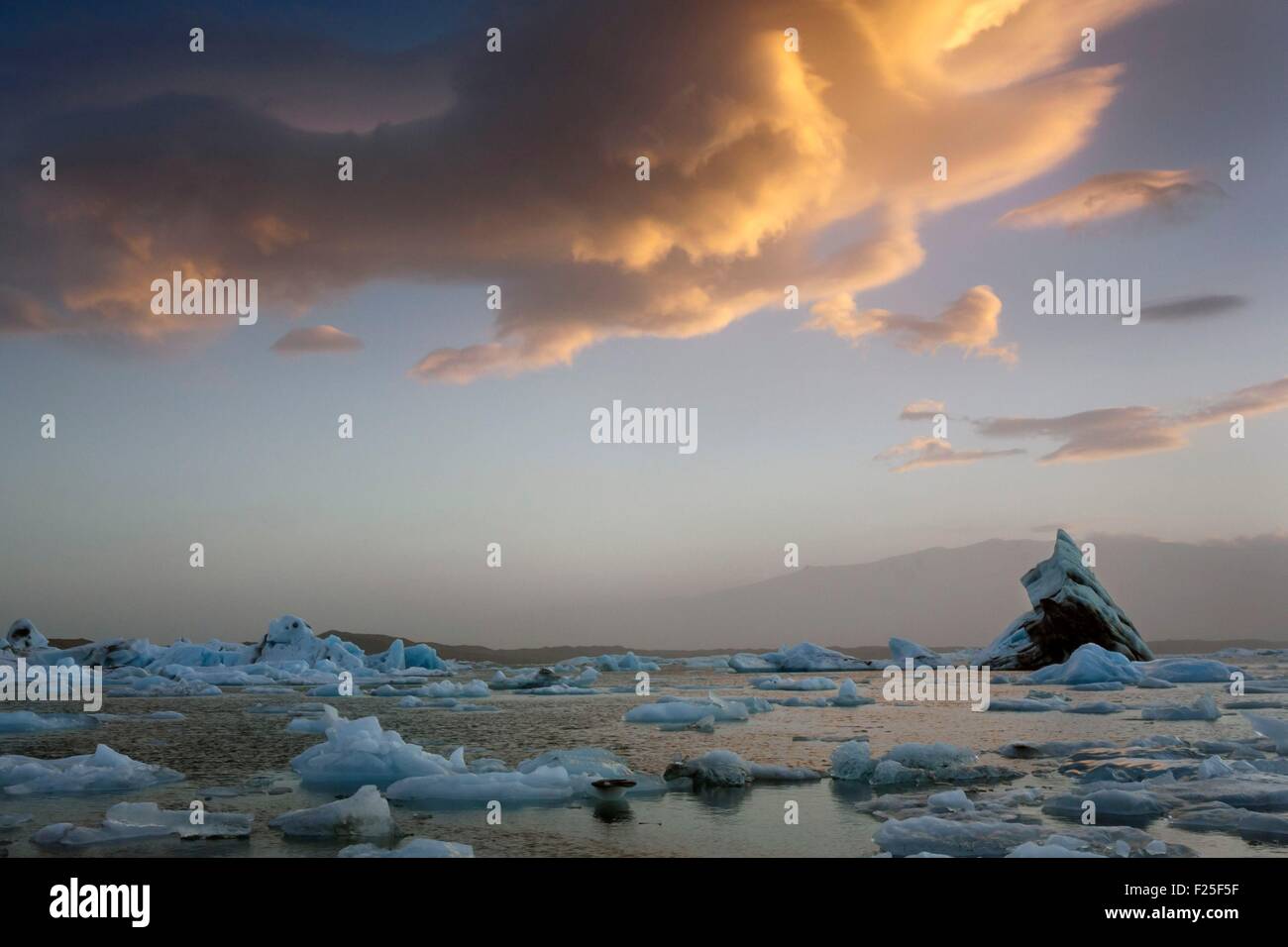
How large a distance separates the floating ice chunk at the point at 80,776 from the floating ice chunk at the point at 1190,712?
65.1 ft

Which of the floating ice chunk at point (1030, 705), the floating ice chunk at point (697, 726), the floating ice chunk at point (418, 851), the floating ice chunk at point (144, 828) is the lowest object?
the floating ice chunk at point (1030, 705)

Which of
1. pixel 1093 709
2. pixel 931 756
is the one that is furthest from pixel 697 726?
pixel 1093 709

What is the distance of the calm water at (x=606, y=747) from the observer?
856 centimetres

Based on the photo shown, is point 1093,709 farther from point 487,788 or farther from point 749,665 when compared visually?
point 749,665

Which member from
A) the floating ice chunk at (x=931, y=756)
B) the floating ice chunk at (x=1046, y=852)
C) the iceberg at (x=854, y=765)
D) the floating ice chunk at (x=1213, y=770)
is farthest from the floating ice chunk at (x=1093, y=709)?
the floating ice chunk at (x=1046, y=852)

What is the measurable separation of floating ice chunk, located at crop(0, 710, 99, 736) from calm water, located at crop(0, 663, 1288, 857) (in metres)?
0.99

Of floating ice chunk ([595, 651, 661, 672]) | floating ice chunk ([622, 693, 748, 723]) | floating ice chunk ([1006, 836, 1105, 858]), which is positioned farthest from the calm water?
floating ice chunk ([595, 651, 661, 672])

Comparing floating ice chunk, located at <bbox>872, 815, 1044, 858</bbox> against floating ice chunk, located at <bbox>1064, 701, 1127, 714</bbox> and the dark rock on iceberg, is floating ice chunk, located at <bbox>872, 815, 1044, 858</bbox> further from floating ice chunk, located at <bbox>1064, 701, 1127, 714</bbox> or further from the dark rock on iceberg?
the dark rock on iceberg

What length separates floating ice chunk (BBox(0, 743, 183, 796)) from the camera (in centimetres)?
1172

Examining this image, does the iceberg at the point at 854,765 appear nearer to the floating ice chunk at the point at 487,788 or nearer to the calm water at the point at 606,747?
the calm water at the point at 606,747

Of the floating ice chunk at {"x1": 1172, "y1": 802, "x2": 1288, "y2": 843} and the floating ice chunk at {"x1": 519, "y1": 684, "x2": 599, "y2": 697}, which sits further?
the floating ice chunk at {"x1": 519, "y1": 684, "x2": 599, "y2": 697}
